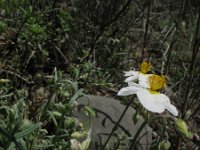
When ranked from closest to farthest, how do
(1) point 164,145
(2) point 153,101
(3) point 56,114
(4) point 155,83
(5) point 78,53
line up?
(2) point 153,101 < (4) point 155,83 < (1) point 164,145 < (3) point 56,114 < (5) point 78,53

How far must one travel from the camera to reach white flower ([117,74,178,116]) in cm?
191

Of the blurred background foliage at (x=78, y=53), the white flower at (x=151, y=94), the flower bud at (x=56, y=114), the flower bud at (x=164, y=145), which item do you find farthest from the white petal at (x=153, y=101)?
the blurred background foliage at (x=78, y=53)

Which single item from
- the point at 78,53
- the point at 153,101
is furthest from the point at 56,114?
the point at 78,53

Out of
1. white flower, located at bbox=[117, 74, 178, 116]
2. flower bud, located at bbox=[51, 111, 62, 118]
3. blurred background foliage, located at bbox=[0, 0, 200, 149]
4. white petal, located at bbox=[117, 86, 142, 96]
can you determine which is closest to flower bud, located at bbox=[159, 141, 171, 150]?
white flower, located at bbox=[117, 74, 178, 116]

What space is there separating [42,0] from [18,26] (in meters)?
0.57

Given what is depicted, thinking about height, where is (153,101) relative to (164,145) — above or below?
above

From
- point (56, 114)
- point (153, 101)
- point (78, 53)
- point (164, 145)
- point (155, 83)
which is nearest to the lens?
point (153, 101)

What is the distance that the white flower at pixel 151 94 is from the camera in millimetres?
1905

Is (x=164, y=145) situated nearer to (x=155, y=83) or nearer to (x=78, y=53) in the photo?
(x=155, y=83)

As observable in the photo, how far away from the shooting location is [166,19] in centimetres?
523

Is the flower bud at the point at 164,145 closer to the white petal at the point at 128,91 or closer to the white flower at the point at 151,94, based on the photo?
the white flower at the point at 151,94

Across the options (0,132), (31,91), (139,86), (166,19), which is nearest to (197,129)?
(31,91)

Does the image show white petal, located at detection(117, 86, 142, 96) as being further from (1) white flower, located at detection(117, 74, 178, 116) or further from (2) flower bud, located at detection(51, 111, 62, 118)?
(2) flower bud, located at detection(51, 111, 62, 118)

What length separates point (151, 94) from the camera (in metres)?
1.99
